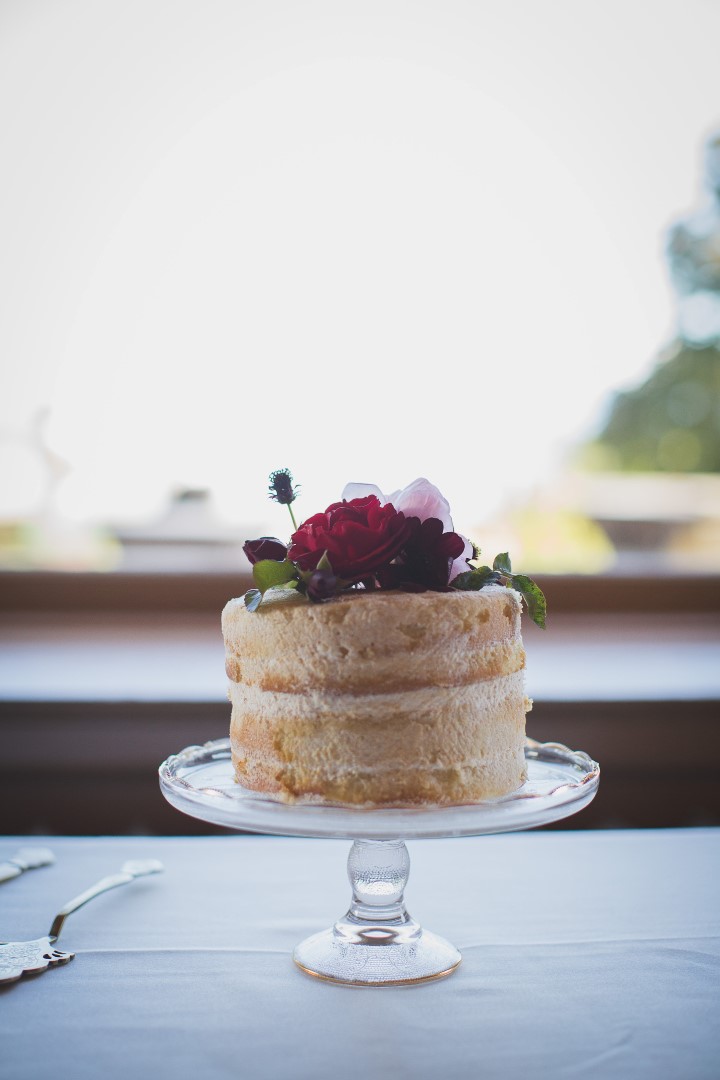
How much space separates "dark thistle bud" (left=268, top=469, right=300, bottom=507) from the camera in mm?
1144

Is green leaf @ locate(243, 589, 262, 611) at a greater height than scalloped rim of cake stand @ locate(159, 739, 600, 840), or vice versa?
green leaf @ locate(243, 589, 262, 611)

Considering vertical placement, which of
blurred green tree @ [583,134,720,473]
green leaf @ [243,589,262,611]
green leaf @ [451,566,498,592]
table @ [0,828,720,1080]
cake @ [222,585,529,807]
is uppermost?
blurred green tree @ [583,134,720,473]

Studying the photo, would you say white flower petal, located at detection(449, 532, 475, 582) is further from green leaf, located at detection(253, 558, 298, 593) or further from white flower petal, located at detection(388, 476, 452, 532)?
green leaf, located at detection(253, 558, 298, 593)

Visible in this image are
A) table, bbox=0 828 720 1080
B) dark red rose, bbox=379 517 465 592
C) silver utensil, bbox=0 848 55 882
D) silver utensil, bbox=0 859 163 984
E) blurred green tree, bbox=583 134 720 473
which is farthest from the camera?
blurred green tree, bbox=583 134 720 473

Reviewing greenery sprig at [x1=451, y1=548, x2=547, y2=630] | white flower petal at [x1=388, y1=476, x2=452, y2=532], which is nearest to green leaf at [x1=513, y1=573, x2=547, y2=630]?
greenery sprig at [x1=451, y1=548, x2=547, y2=630]

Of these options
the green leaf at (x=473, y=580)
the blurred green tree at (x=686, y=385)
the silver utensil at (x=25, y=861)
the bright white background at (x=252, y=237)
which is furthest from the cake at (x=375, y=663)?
the blurred green tree at (x=686, y=385)

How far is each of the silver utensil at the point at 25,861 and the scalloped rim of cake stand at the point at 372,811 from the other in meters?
0.28

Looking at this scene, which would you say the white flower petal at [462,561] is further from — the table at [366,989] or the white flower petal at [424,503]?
the table at [366,989]

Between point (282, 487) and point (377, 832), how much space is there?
15.7 inches

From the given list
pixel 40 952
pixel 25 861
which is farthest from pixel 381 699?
pixel 25 861

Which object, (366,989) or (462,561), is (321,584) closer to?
(462,561)

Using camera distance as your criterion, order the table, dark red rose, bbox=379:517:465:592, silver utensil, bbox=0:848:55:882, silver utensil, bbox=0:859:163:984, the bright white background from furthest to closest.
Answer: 1. the bright white background
2. silver utensil, bbox=0:848:55:882
3. dark red rose, bbox=379:517:465:592
4. silver utensil, bbox=0:859:163:984
5. the table

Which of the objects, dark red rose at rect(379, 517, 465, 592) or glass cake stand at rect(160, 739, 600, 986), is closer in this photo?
glass cake stand at rect(160, 739, 600, 986)

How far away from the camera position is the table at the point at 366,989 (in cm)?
90
